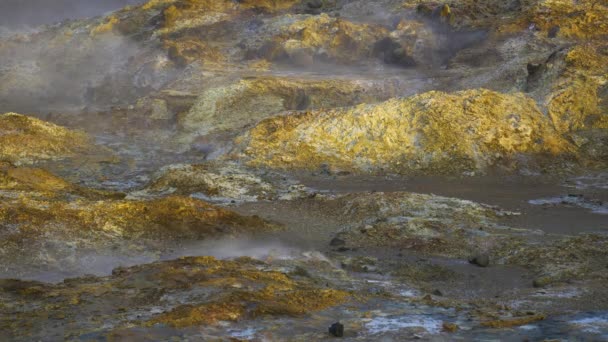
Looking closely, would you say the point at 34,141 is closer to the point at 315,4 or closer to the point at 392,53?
the point at 392,53

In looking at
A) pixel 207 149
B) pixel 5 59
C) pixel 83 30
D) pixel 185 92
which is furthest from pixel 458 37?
pixel 5 59

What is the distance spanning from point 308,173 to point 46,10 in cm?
3351

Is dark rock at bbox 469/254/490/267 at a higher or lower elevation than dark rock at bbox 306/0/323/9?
lower

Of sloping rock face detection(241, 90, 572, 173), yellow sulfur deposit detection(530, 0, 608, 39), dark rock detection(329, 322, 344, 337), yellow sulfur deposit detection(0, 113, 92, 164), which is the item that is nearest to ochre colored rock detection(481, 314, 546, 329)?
dark rock detection(329, 322, 344, 337)

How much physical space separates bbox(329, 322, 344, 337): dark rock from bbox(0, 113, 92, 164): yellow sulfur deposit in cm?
1259

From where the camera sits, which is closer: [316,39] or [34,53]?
[316,39]

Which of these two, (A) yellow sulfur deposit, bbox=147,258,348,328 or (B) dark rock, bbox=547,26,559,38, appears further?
(B) dark rock, bbox=547,26,559,38

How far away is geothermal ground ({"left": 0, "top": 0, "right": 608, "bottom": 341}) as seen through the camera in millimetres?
7129

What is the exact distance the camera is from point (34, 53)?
32906 mm

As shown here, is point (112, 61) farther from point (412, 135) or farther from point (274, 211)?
point (274, 211)

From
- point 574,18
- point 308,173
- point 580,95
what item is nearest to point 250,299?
point 308,173

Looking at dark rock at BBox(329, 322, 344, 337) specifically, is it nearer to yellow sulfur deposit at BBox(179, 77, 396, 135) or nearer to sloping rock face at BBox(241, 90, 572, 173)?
sloping rock face at BBox(241, 90, 572, 173)

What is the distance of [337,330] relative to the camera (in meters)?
6.18

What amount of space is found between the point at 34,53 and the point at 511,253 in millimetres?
27203
